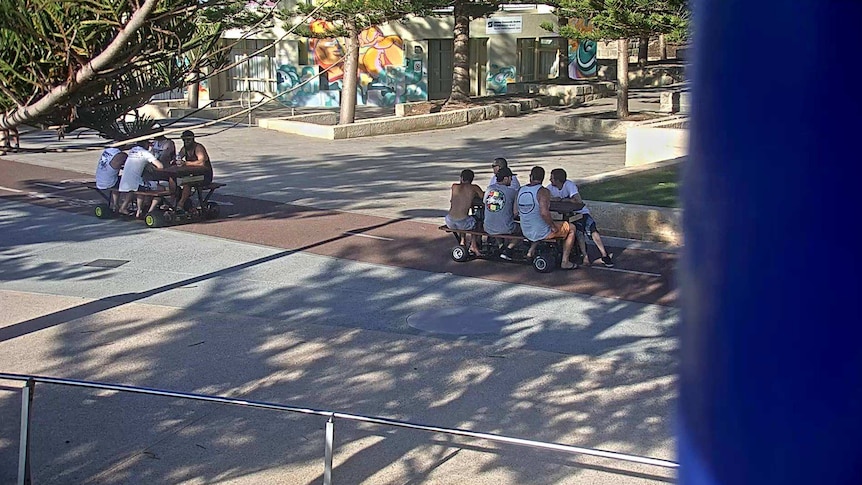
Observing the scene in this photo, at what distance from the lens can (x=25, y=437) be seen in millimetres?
6133

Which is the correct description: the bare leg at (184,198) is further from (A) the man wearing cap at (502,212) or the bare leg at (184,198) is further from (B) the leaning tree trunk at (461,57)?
(B) the leaning tree trunk at (461,57)

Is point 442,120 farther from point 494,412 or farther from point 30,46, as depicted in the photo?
point 30,46

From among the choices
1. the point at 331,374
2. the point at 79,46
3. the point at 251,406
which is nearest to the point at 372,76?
the point at 331,374

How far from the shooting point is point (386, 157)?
2472 centimetres

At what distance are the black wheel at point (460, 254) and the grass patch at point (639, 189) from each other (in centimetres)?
336

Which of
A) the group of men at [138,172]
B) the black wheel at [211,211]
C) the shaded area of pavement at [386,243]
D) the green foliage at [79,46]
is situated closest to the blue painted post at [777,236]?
the green foliage at [79,46]

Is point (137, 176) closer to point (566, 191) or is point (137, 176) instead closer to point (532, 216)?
point (532, 216)

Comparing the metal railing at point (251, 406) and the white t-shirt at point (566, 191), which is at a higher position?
the white t-shirt at point (566, 191)

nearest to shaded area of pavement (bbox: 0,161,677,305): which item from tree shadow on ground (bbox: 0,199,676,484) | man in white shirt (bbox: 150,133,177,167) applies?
tree shadow on ground (bbox: 0,199,676,484)

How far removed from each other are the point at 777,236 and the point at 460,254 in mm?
11600

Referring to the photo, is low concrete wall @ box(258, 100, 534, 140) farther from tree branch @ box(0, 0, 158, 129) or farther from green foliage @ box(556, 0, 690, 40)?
tree branch @ box(0, 0, 158, 129)

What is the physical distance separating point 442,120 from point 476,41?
1019cm

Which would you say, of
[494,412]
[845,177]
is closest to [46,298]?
[494,412]

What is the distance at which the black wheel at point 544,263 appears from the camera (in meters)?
12.2
